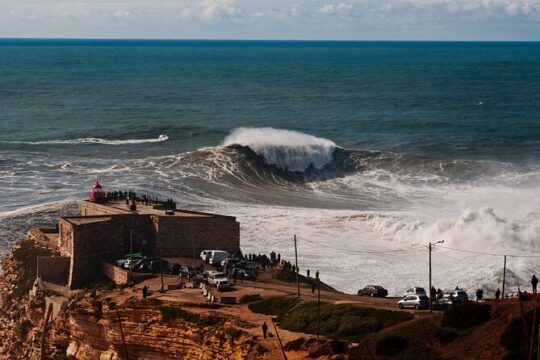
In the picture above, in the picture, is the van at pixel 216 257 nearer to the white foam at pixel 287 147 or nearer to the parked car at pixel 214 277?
the parked car at pixel 214 277

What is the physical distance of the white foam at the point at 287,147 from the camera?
91188 mm

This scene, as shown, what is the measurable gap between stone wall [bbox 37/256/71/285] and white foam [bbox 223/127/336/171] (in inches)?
1811

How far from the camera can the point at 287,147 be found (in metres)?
95.6

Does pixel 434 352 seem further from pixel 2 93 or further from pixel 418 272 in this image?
pixel 2 93

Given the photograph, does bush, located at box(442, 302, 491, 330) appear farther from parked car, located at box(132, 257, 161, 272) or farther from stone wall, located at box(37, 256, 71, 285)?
stone wall, located at box(37, 256, 71, 285)

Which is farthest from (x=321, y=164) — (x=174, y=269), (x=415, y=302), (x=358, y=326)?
(x=358, y=326)

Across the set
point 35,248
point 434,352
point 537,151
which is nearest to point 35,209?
point 35,248

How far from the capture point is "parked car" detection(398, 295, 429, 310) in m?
37.5

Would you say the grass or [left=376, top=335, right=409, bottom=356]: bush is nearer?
[left=376, top=335, right=409, bottom=356]: bush

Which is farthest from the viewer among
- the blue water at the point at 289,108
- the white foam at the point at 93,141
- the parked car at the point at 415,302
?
the blue water at the point at 289,108

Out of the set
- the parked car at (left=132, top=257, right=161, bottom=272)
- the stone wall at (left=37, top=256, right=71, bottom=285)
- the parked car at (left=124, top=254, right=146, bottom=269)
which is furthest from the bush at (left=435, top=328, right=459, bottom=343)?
the stone wall at (left=37, top=256, right=71, bottom=285)

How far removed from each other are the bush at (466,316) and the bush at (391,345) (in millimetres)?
1559

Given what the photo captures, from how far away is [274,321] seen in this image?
1433 inches

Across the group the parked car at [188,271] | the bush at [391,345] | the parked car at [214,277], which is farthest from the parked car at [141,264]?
the bush at [391,345]
